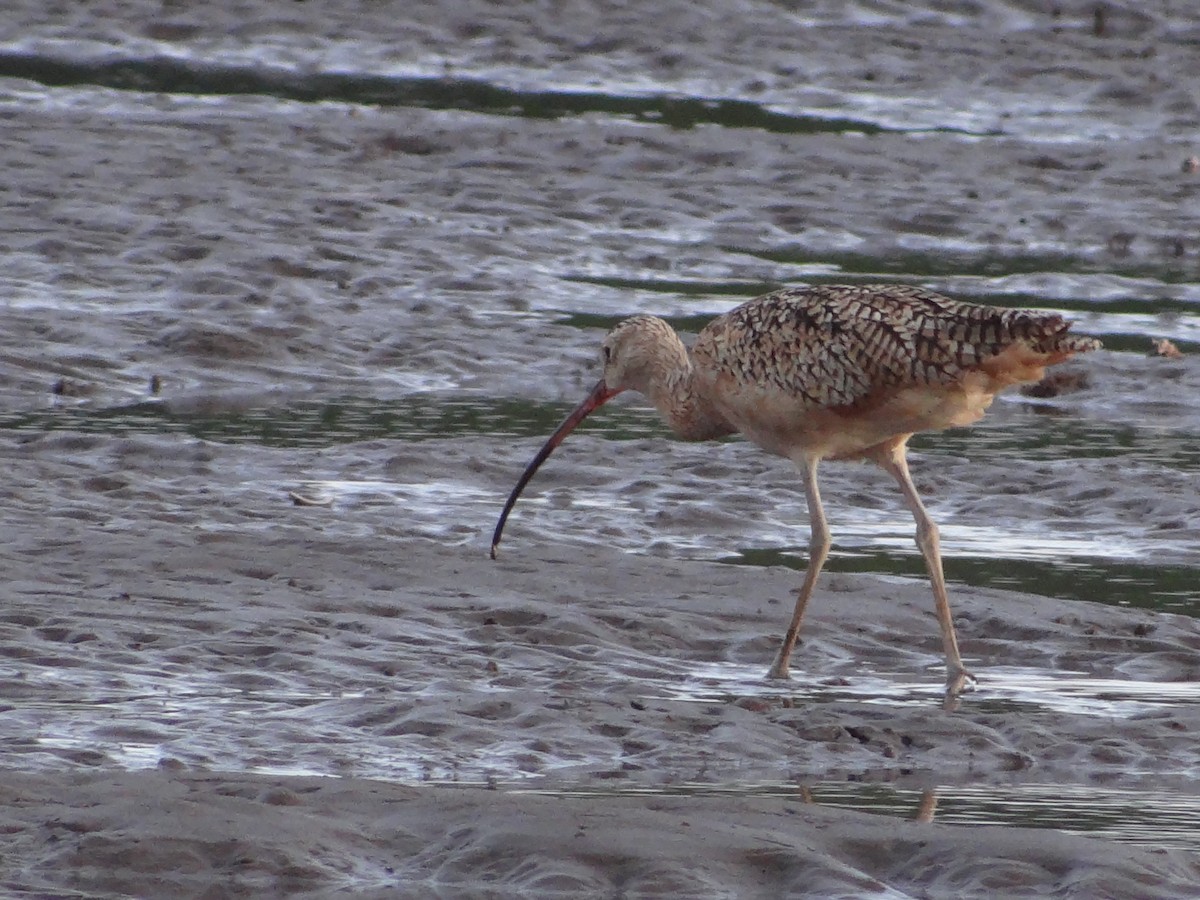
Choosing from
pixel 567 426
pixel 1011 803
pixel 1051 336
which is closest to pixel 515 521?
pixel 567 426

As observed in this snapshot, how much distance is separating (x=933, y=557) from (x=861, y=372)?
0.70 metres

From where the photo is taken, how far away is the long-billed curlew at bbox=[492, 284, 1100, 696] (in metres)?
7.20

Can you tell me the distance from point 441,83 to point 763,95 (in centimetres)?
255

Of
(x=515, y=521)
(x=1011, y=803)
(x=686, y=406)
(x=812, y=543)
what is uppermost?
(x=686, y=406)

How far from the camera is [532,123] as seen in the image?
17.9m

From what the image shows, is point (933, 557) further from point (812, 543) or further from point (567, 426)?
point (567, 426)

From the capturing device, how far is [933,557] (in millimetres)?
7770

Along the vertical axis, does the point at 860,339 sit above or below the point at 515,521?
above

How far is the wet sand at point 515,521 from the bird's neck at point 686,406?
0.49 m

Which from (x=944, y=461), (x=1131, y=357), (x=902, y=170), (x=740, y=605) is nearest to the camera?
(x=740, y=605)

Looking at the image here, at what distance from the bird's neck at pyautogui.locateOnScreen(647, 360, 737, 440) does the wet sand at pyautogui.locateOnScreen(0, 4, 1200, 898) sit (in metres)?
0.49

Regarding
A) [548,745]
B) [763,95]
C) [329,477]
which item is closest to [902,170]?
[763,95]

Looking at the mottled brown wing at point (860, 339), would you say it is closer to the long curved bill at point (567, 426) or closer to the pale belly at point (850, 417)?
the pale belly at point (850, 417)

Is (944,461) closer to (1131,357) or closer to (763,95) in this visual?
(1131,357)
